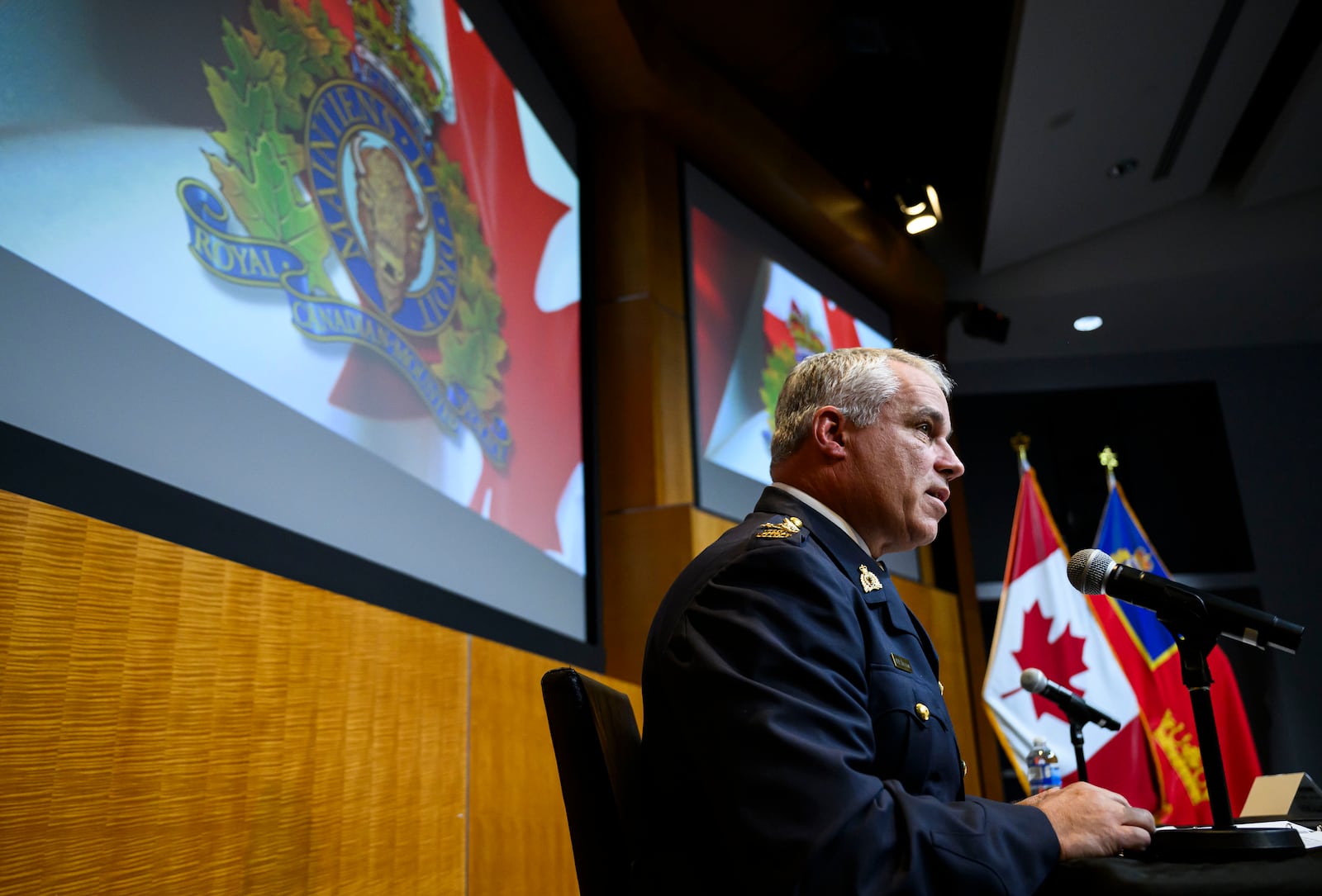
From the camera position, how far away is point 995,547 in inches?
266

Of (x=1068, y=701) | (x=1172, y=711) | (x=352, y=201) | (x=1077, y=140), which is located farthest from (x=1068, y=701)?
(x=1077, y=140)

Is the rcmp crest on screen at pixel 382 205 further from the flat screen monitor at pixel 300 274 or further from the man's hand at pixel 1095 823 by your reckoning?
the man's hand at pixel 1095 823

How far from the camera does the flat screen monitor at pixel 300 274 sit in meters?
1.33

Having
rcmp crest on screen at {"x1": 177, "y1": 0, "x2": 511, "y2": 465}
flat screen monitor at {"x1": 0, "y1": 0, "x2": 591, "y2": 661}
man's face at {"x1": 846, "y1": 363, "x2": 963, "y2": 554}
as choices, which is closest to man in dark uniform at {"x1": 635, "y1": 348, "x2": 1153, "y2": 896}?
man's face at {"x1": 846, "y1": 363, "x2": 963, "y2": 554}

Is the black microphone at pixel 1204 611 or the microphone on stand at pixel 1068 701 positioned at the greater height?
the black microphone at pixel 1204 611

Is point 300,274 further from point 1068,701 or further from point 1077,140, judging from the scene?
point 1077,140

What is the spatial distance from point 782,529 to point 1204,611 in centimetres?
51

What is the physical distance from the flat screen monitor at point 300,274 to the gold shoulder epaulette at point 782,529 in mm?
865

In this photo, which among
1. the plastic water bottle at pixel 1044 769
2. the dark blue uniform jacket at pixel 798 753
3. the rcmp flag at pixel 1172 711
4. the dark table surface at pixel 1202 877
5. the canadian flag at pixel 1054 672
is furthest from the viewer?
the canadian flag at pixel 1054 672

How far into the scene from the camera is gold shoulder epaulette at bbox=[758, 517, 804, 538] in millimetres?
1289

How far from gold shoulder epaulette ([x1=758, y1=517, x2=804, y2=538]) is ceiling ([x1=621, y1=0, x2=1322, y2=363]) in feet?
9.84

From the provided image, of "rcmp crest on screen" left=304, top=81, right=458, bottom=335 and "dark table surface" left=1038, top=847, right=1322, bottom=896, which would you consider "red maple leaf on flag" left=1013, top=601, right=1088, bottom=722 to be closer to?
"rcmp crest on screen" left=304, top=81, right=458, bottom=335

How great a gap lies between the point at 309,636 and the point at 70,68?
2.85ft

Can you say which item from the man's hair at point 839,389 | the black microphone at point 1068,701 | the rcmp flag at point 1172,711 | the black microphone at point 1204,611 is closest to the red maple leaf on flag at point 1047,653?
the rcmp flag at point 1172,711
